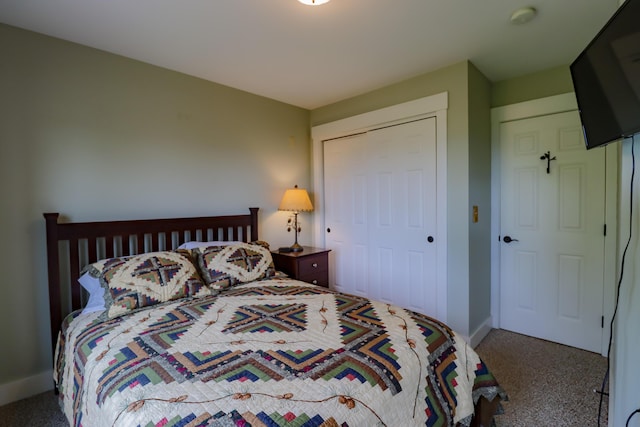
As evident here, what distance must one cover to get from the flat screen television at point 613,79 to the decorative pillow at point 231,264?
7.14ft

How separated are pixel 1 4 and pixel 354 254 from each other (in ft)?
10.5

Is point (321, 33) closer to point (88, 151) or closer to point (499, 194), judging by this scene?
point (88, 151)

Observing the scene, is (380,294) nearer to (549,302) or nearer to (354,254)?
(354,254)

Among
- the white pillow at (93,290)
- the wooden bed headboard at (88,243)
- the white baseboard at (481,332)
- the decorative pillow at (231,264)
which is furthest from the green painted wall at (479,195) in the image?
the white pillow at (93,290)

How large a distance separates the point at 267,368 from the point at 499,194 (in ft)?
8.97

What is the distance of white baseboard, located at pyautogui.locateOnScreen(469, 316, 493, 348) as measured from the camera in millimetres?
2625

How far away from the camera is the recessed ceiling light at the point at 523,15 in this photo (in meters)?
1.82

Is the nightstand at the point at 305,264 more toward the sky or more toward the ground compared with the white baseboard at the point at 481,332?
more toward the sky

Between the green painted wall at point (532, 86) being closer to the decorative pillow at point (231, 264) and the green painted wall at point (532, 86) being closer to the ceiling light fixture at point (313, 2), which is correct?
the ceiling light fixture at point (313, 2)

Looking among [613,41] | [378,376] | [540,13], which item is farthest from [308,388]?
[540,13]

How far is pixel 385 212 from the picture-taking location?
10.2 feet

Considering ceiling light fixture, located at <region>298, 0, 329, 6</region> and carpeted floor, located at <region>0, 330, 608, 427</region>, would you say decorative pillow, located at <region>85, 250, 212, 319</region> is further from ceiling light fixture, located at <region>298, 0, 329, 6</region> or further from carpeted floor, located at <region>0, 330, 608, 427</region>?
ceiling light fixture, located at <region>298, 0, 329, 6</region>

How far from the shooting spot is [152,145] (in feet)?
8.10

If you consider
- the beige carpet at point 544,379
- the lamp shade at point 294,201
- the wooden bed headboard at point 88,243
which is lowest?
the beige carpet at point 544,379
